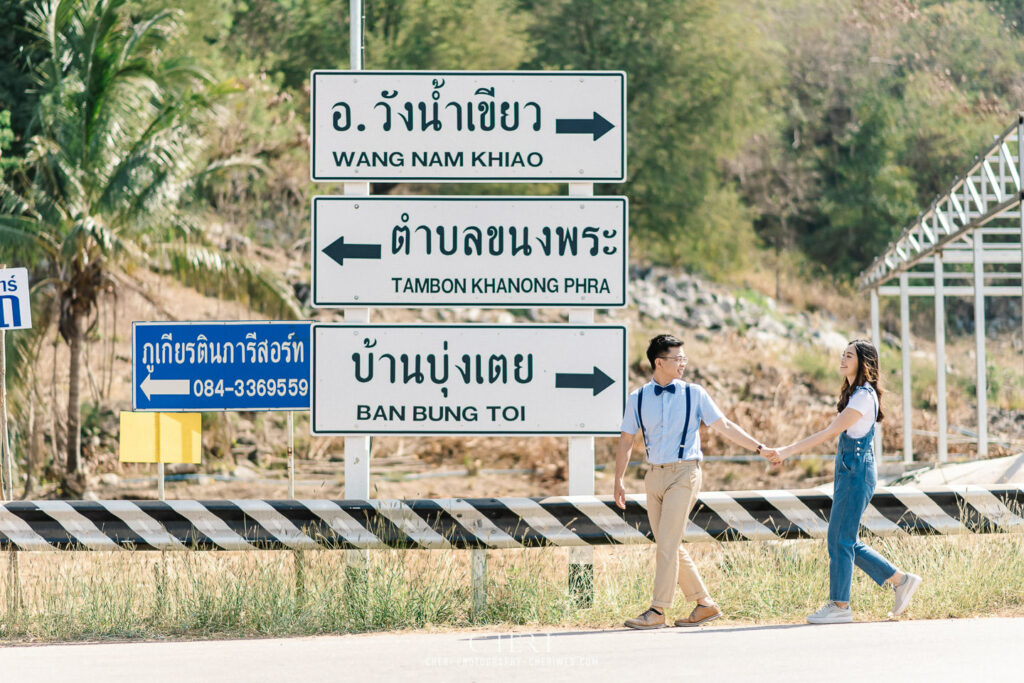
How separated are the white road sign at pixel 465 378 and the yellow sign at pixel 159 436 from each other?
3.49 feet

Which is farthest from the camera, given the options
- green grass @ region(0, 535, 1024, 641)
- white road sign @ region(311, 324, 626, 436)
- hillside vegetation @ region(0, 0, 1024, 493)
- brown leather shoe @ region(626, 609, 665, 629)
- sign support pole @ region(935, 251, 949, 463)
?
hillside vegetation @ region(0, 0, 1024, 493)

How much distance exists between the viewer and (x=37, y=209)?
68.5 feet

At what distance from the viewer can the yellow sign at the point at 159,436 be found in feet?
29.6

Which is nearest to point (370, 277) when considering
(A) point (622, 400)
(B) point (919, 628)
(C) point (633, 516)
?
(A) point (622, 400)

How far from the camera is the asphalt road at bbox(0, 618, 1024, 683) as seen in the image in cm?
623

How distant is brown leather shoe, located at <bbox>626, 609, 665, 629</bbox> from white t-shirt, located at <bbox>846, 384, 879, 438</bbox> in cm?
165

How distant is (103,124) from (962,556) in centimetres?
1639

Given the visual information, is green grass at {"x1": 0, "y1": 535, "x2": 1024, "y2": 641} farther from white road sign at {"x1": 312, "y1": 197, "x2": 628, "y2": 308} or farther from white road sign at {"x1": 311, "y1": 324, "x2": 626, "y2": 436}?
white road sign at {"x1": 312, "y1": 197, "x2": 628, "y2": 308}

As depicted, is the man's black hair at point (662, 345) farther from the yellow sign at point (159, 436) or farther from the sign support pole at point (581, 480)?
the yellow sign at point (159, 436)

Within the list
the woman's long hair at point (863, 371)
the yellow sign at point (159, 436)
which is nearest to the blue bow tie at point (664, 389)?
the woman's long hair at point (863, 371)

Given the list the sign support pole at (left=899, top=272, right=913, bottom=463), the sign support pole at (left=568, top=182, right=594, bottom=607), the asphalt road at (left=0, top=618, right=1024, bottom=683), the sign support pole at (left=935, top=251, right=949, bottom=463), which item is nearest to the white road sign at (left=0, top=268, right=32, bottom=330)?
the asphalt road at (left=0, top=618, right=1024, bottom=683)

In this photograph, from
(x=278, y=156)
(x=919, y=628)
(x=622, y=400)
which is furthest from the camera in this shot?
(x=278, y=156)

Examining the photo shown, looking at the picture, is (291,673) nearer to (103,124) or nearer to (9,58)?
(103,124)

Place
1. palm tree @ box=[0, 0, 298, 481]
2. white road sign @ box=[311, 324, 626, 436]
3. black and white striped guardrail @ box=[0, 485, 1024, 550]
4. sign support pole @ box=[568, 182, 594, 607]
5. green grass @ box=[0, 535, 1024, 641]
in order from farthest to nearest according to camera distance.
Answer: palm tree @ box=[0, 0, 298, 481], white road sign @ box=[311, 324, 626, 436], sign support pole @ box=[568, 182, 594, 607], black and white striped guardrail @ box=[0, 485, 1024, 550], green grass @ box=[0, 535, 1024, 641]
